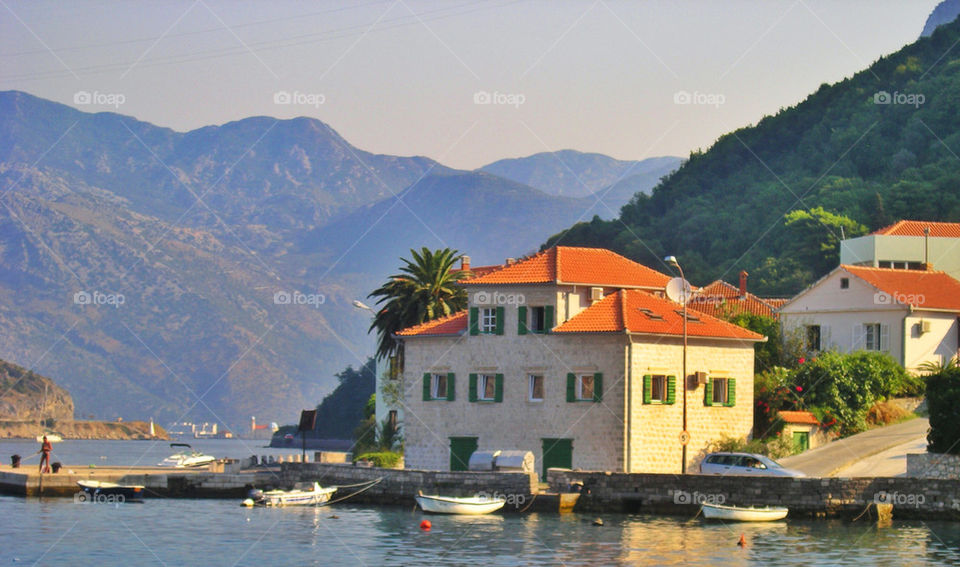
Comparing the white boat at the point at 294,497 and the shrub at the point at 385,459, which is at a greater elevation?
the shrub at the point at 385,459

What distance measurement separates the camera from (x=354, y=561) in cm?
4012

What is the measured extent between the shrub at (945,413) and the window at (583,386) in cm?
1325

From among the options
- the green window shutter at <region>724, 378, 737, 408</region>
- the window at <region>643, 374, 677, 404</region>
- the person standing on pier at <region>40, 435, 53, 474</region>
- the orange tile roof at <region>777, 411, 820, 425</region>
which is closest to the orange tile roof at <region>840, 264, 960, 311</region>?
the orange tile roof at <region>777, 411, 820, 425</region>

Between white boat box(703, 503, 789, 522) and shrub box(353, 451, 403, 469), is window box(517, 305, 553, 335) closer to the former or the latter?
shrub box(353, 451, 403, 469)

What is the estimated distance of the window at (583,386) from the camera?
187 ft

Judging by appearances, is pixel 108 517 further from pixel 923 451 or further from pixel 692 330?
pixel 923 451

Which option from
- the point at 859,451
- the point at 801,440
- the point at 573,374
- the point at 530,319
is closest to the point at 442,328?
the point at 530,319

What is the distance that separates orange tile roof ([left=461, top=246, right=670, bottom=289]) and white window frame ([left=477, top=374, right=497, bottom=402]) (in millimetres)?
4072

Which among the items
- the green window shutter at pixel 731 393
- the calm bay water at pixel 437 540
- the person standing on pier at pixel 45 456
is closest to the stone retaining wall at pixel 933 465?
the calm bay water at pixel 437 540

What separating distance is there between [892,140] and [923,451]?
109 metres

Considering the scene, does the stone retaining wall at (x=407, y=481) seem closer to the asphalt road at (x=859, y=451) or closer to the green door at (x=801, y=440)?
the asphalt road at (x=859, y=451)

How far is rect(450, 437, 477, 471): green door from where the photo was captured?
5978 centimetres

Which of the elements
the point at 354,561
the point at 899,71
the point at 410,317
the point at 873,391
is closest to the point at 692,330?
the point at 873,391

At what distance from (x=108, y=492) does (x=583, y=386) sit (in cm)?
2069
